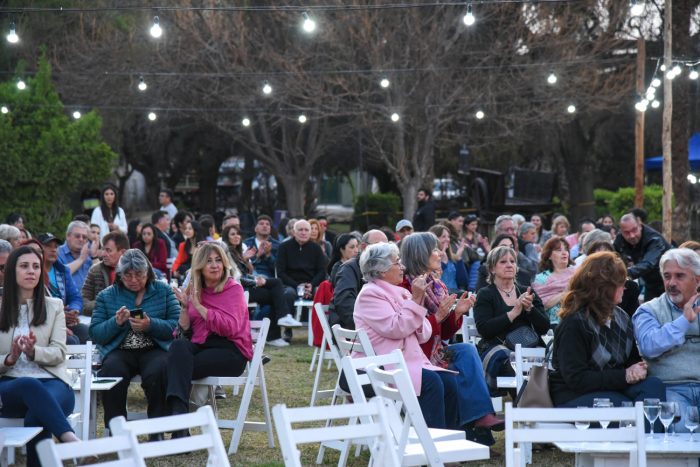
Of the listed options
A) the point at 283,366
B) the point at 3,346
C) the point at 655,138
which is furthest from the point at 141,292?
the point at 655,138

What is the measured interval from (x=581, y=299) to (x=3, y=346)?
3791 millimetres

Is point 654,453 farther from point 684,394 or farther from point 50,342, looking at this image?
point 50,342

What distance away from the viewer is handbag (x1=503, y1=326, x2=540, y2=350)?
29.8 feet

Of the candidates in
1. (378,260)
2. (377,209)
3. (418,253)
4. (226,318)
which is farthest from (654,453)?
(377,209)

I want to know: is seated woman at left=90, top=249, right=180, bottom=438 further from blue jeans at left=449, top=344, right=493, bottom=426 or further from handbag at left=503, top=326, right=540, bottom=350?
handbag at left=503, top=326, right=540, bottom=350

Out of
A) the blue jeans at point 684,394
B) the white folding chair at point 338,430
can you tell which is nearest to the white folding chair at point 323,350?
the blue jeans at point 684,394

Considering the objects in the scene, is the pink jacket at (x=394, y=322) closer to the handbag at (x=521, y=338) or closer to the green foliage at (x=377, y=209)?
the handbag at (x=521, y=338)

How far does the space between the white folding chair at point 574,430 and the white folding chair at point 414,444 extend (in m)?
0.87

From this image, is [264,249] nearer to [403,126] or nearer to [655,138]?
[403,126]

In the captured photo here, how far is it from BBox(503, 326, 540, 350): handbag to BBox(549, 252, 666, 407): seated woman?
189 centimetres

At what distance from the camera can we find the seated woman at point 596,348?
708 cm

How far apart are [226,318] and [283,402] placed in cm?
210

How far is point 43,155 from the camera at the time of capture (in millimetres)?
25656

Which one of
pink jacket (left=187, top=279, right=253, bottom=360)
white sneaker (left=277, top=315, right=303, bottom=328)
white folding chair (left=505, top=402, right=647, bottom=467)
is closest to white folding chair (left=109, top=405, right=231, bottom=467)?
white folding chair (left=505, top=402, right=647, bottom=467)
